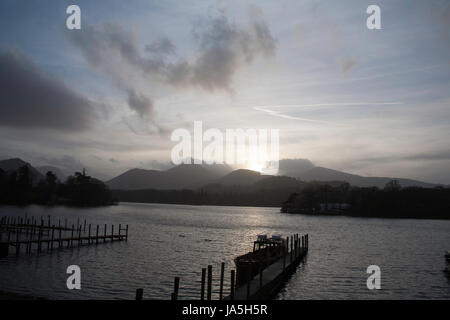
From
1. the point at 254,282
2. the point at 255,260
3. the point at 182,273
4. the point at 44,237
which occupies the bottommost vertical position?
the point at 44,237

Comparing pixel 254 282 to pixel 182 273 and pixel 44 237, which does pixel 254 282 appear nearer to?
pixel 182 273

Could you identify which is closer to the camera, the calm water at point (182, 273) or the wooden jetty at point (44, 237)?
the calm water at point (182, 273)

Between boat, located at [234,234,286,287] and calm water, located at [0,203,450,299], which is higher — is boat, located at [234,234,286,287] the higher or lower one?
the higher one

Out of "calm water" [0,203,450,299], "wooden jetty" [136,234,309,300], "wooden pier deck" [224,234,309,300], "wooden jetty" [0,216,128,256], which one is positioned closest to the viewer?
"wooden jetty" [136,234,309,300]

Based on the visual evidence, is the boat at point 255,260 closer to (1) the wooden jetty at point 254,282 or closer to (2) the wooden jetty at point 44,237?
(1) the wooden jetty at point 254,282

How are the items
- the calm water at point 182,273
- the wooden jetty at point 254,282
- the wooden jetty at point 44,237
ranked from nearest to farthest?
the wooden jetty at point 254,282
the calm water at point 182,273
the wooden jetty at point 44,237

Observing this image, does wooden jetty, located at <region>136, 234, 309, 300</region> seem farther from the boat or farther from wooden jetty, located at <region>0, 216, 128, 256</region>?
wooden jetty, located at <region>0, 216, 128, 256</region>

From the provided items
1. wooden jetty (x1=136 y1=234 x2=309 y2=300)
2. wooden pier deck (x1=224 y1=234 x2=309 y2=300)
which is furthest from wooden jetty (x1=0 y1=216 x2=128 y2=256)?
wooden pier deck (x1=224 y1=234 x2=309 y2=300)

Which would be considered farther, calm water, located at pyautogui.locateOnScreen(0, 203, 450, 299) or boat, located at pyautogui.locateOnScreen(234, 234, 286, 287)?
calm water, located at pyautogui.locateOnScreen(0, 203, 450, 299)

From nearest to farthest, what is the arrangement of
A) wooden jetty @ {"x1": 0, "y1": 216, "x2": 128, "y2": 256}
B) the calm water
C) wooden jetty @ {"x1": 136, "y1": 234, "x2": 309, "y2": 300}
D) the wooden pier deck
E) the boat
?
wooden jetty @ {"x1": 136, "y1": 234, "x2": 309, "y2": 300}, the wooden pier deck, the boat, the calm water, wooden jetty @ {"x1": 0, "y1": 216, "x2": 128, "y2": 256}

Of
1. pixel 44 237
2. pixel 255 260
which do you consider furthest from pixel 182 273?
pixel 44 237

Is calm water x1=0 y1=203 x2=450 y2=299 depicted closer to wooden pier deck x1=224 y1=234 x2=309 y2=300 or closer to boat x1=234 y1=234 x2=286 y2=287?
wooden pier deck x1=224 y1=234 x2=309 y2=300

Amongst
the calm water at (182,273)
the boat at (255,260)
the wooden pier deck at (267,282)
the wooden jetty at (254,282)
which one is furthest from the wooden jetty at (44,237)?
the wooden pier deck at (267,282)
